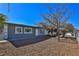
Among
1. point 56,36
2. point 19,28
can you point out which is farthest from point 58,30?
point 19,28

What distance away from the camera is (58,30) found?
42.7 feet

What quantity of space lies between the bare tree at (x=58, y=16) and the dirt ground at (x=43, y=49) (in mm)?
428

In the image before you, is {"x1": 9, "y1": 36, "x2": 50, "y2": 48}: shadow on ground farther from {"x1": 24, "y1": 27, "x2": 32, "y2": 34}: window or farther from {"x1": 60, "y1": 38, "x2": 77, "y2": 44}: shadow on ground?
{"x1": 60, "y1": 38, "x2": 77, "y2": 44}: shadow on ground

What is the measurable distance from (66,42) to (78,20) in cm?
67

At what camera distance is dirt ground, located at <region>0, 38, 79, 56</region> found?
1291 centimetres

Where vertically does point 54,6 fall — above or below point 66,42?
above

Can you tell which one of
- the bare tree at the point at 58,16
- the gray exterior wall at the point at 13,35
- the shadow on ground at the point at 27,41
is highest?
the bare tree at the point at 58,16

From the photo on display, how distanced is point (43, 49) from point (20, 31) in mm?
775

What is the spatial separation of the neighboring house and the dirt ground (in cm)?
22

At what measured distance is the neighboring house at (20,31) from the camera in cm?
1293

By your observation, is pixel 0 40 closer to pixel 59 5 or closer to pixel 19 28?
pixel 19 28

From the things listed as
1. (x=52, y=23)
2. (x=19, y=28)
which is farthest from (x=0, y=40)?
(x=52, y=23)

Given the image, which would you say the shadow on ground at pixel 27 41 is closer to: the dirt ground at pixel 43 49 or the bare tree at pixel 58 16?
the dirt ground at pixel 43 49

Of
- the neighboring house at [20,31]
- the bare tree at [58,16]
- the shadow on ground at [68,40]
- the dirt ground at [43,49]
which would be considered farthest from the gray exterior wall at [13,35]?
the shadow on ground at [68,40]
